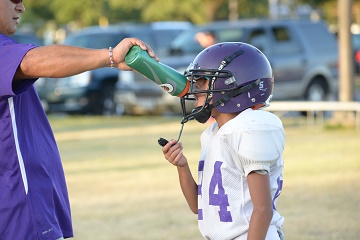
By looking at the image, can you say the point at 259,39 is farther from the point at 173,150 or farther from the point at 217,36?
the point at 173,150

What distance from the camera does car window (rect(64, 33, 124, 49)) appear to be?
2106 cm

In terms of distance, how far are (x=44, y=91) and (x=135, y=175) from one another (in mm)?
10959

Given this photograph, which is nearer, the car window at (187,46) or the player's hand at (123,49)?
the player's hand at (123,49)

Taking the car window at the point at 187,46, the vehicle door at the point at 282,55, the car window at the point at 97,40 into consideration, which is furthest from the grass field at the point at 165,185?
the car window at the point at 97,40

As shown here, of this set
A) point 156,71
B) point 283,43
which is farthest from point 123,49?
point 283,43

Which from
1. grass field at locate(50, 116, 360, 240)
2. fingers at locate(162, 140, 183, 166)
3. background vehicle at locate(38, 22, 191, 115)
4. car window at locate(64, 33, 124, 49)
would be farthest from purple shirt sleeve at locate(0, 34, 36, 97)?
car window at locate(64, 33, 124, 49)

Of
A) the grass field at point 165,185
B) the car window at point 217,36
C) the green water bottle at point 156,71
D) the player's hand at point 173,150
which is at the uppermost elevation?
the car window at point 217,36

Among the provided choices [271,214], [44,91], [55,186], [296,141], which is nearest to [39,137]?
[55,186]

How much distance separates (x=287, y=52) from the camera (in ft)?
64.4

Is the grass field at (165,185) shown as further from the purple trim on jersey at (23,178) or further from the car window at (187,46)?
the purple trim on jersey at (23,178)

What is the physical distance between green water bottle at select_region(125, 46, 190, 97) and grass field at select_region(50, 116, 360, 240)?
12.6 ft

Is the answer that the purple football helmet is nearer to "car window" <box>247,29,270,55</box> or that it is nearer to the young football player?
the young football player

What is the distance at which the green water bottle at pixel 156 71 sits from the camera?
145 inches

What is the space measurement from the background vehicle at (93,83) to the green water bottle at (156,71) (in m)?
16.2
